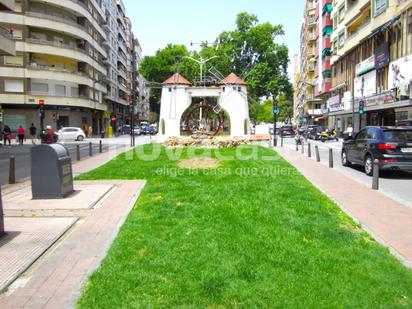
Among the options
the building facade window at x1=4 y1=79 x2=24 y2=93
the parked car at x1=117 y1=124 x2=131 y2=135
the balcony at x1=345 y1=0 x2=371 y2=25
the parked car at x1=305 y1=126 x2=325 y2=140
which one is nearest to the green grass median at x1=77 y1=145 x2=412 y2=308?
the parked car at x1=305 y1=126 x2=325 y2=140

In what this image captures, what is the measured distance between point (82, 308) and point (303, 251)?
270 centimetres

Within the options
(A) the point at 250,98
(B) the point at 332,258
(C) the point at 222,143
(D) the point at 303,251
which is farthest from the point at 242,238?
(A) the point at 250,98

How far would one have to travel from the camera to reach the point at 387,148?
13047 millimetres

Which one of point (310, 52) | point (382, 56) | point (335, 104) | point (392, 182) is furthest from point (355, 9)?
point (310, 52)

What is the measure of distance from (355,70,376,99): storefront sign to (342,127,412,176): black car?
25.9 meters

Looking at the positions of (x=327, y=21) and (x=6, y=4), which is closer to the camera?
(x=6, y=4)

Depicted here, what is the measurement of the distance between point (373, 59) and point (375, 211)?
33410 mm

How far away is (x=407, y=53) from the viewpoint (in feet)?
101

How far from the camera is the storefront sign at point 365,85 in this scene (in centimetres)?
3819

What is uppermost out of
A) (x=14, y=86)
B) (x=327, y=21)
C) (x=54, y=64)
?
(x=327, y=21)

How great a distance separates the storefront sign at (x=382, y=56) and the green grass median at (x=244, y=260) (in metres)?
30.1

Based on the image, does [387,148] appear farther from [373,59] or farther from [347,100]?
[347,100]

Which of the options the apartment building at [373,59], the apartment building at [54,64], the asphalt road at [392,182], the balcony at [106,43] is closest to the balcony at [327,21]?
the apartment building at [373,59]

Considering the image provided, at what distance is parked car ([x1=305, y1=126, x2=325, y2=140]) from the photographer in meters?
43.3
